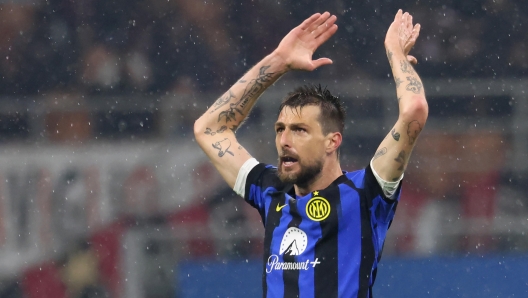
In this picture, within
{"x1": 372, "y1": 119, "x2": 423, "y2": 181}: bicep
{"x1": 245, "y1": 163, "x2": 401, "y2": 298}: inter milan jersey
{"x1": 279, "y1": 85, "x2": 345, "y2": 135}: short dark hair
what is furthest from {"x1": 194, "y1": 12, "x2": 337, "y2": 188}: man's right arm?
{"x1": 372, "y1": 119, "x2": 423, "y2": 181}: bicep

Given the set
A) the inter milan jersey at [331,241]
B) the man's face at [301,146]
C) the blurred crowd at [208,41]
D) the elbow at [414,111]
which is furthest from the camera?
the blurred crowd at [208,41]

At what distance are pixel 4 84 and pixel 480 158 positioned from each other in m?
3.60

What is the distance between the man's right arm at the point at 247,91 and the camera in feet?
11.3

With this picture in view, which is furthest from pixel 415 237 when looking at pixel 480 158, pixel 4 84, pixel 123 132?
pixel 4 84

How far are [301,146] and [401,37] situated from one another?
1.72ft

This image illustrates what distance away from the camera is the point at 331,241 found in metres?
3.09

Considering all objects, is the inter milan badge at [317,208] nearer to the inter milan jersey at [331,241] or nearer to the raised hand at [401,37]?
the inter milan jersey at [331,241]

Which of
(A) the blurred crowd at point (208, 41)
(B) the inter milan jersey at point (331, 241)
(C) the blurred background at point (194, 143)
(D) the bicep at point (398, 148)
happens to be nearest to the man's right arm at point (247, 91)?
(B) the inter milan jersey at point (331, 241)

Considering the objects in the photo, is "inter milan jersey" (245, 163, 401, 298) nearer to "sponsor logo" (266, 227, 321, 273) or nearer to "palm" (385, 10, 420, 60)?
"sponsor logo" (266, 227, 321, 273)

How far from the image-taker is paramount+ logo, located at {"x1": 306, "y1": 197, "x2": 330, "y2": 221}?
311cm

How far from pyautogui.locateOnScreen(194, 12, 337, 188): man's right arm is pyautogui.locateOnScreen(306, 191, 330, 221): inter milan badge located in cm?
40

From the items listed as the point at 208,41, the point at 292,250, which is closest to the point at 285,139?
the point at 292,250

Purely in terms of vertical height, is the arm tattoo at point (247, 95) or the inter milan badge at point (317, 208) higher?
the arm tattoo at point (247, 95)

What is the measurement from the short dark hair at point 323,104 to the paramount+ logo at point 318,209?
254 mm
